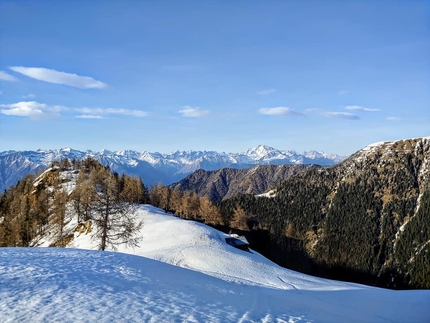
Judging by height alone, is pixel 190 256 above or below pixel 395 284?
above

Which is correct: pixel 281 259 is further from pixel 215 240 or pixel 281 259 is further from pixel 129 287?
pixel 129 287

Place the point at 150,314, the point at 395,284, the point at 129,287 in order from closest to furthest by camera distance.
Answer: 1. the point at 150,314
2. the point at 129,287
3. the point at 395,284

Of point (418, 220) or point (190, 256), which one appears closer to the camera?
point (190, 256)

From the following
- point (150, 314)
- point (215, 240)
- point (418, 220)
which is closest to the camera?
point (150, 314)

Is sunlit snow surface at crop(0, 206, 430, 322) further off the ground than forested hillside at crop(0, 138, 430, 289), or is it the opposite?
sunlit snow surface at crop(0, 206, 430, 322)

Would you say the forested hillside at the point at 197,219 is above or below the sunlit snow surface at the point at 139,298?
below

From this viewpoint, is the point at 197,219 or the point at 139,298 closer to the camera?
the point at 139,298

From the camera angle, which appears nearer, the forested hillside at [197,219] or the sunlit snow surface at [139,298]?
the sunlit snow surface at [139,298]

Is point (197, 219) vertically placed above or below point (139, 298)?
below

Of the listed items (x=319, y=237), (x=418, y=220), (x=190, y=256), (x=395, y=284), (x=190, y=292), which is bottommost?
(x=395, y=284)

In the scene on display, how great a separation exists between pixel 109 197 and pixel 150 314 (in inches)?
1205

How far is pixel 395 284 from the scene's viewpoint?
157 metres

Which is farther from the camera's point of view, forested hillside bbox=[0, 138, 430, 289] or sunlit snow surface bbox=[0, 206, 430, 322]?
forested hillside bbox=[0, 138, 430, 289]

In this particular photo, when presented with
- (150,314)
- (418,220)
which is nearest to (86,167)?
(150,314)
